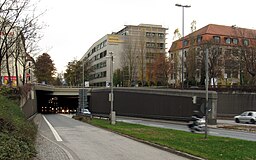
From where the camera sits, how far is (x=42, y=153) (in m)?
12.3

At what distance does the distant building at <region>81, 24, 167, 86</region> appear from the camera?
7825 cm

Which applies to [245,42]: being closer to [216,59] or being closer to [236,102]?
[216,59]

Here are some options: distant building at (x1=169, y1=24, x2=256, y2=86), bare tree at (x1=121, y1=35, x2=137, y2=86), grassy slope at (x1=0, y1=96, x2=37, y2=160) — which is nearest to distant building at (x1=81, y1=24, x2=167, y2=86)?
bare tree at (x1=121, y1=35, x2=137, y2=86)

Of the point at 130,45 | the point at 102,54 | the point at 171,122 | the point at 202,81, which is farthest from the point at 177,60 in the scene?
the point at 102,54

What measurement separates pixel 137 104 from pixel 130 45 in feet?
127

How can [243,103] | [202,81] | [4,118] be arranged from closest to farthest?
[4,118]
[243,103]
[202,81]

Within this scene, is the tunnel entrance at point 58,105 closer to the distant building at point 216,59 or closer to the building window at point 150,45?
the building window at point 150,45

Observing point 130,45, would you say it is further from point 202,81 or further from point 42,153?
point 42,153

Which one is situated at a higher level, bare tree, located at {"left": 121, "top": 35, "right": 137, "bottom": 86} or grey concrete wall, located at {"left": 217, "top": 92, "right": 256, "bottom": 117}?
bare tree, located at {"left": 121, "top": 35, "right": 137, "bottom": 86}

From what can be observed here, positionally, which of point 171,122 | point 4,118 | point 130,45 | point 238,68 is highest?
point 130,45

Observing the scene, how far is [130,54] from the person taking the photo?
3091 inches

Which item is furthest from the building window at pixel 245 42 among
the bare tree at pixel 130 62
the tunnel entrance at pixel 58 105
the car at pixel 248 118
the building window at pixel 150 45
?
the tunnel entrance at pixel 58 105

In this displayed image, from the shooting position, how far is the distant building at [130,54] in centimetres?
7825

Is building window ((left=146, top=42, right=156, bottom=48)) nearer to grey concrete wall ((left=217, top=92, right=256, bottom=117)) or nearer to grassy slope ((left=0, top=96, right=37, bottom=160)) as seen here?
grey concrete wall ((left=217, top=92, right=256, bottom=117))
